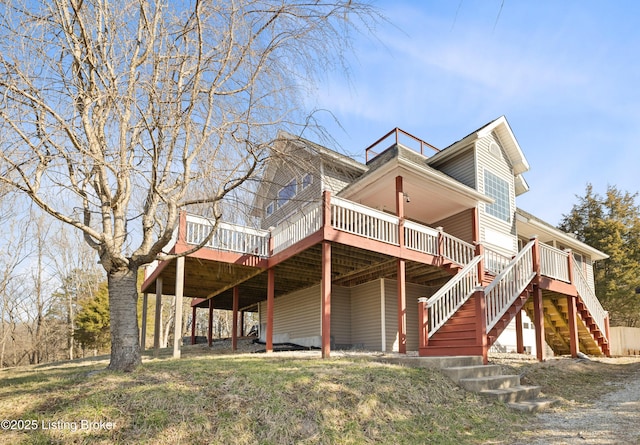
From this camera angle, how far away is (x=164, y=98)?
621cm

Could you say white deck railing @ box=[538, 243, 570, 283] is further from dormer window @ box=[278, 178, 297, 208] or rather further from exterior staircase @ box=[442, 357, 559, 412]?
dormer window @ box=[278, 178, 297, 208]

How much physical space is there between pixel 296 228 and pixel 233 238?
2.01 m

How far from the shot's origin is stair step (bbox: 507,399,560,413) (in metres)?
7.01

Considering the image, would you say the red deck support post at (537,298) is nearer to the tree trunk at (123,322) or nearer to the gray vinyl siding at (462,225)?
the gray vinyl siding at (462,225)

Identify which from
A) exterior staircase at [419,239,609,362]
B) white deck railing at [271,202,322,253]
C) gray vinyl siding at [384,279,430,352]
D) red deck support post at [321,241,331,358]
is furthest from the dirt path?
gray vinyl siding at [384,279,430,352]

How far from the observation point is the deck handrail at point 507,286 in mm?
9250

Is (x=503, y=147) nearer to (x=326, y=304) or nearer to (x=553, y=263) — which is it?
(x=553, y=263)

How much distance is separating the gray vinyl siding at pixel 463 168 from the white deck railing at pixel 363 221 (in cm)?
468

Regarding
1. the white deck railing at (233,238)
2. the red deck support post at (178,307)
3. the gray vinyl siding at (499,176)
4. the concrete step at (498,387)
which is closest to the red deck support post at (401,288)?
the concrete step at (498,387)

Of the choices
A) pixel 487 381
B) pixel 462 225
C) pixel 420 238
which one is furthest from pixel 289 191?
pixel 487 381

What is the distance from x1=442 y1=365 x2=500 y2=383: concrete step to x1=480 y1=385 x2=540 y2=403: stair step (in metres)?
0.43

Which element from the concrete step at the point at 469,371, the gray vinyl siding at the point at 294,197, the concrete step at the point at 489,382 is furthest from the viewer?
the concrete step at the point at 469,371

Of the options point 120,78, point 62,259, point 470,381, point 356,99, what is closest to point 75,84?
point 120,78

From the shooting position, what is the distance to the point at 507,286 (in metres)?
10.1
